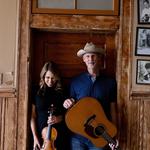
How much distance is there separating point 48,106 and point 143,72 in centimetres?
85

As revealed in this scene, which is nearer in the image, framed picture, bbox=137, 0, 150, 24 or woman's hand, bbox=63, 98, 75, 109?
woman's hand, bbox=63, 98, 75, 109

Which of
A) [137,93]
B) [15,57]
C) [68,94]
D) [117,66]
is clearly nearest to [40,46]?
[15,57]

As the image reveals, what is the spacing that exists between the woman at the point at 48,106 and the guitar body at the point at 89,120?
0.55 ft

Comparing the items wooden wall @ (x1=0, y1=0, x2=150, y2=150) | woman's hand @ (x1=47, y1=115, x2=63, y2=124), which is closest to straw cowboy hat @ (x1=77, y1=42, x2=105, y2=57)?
wooden wall @ (x1=0, y1=0, x2=150, y2=150)

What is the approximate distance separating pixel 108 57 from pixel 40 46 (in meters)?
0.60

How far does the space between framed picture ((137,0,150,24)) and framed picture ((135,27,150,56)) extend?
2.7 inches

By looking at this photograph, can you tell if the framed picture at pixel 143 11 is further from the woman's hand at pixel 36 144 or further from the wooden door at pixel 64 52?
the woman's hand at pixel 36 144

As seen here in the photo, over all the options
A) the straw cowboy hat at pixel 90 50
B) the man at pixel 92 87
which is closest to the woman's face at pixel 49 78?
the man at pixel 92 87

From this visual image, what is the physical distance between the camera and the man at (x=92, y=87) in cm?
288

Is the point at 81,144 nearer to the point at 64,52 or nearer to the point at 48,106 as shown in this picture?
the point at 48,106

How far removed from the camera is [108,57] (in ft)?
10.4

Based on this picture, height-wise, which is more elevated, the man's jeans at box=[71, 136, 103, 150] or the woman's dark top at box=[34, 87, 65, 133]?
Result: the woman's dark top at box=[34, 87, 65, 133]

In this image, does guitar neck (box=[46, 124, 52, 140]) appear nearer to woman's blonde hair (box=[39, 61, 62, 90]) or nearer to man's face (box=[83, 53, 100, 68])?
woman's blonde hair (box=[39, 61, 62, 90])

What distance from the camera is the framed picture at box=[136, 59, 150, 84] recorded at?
3.04m
